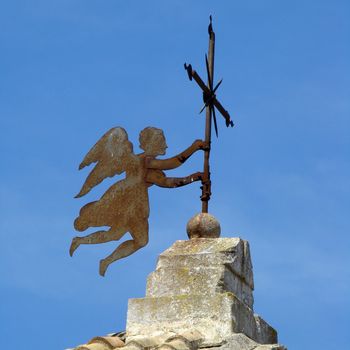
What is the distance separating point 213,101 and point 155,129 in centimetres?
59

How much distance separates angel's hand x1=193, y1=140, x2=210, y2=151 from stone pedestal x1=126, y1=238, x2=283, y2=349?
83 centimetres

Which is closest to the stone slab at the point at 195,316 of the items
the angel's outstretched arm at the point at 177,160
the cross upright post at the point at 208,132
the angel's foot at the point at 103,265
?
the angel's foot at the point at 103,265

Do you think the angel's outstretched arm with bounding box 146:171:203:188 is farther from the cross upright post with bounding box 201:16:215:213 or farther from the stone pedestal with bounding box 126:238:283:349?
the stone pedestal with bounding box 126:238:283:349

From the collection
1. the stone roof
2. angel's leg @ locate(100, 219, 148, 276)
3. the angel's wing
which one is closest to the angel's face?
the angel's wing

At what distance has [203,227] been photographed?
29.8ft

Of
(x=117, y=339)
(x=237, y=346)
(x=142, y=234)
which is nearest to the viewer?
(x=237, y=346)

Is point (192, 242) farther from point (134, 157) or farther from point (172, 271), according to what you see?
point (134, 157)

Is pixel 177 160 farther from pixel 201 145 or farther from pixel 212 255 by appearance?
pixel 212 255

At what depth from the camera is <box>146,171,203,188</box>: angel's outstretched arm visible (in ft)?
30.2

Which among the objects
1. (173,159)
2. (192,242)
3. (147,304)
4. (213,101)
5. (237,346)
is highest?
(213,101)

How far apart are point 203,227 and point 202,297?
2.56ft

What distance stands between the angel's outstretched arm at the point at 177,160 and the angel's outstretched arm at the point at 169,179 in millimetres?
64

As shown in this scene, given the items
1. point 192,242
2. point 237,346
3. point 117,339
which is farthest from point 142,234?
point 237,346

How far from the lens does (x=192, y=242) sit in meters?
9.05
